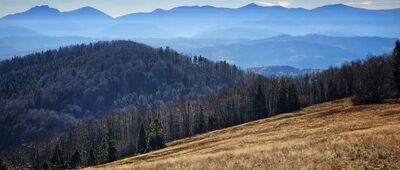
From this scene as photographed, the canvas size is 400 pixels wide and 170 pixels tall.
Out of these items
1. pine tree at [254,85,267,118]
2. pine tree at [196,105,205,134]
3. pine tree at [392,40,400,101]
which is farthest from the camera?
pine tree at [254,85,267,118]

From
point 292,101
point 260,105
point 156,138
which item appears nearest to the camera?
point 156,138

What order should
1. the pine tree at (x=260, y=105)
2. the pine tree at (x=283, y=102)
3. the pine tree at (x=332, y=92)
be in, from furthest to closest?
the pine tree at (x=332, y=92), the pine tree at (x=260, y=105), the pine tree at (x=283, y=102)

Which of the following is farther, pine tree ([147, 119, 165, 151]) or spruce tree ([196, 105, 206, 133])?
spruce tree ([196, 105, 206, 133])

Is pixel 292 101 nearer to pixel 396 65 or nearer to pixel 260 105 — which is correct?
pixel 260 105

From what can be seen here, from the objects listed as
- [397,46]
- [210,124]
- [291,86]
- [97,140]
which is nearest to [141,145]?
[210,124]

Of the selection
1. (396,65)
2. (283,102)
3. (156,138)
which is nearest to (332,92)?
(283,102)

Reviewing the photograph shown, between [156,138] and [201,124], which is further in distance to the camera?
[201,124]

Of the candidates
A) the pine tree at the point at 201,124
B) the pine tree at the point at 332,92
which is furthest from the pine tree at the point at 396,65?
the pine tree at the point at 201,124

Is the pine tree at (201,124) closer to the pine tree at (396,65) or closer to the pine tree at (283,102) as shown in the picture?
the pine tree at (283,102)

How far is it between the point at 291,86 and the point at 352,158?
118894mm

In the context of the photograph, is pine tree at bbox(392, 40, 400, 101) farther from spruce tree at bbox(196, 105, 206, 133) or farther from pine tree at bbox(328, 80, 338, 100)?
spruce tree at bbox(196, 105, 206, 133)

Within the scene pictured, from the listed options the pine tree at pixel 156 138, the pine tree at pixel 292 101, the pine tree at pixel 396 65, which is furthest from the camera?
the pine tree at pixel 292 101

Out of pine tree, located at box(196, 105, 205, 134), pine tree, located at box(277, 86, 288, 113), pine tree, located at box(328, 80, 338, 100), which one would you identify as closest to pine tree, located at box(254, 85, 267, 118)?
pine tree, located at box(277, 86, 288, 113)

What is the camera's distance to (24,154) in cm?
19912
